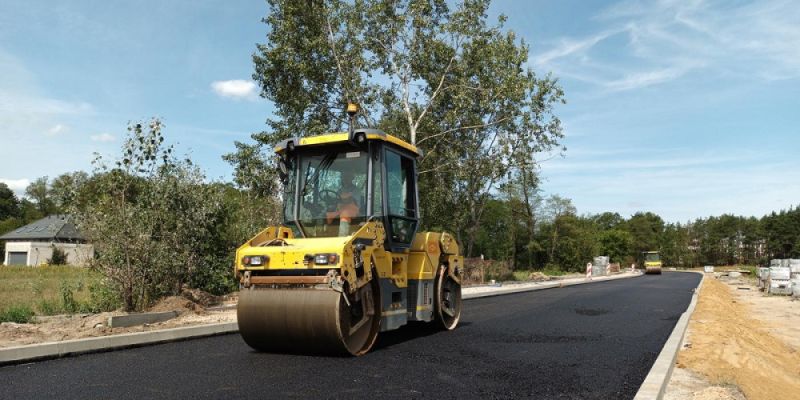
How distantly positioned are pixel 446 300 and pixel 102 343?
16.1ft

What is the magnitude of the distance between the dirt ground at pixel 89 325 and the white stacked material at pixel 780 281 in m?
25.1

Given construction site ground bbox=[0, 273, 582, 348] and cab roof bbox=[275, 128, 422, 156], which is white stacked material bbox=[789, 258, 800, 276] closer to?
construction site ground bbox=[0, 273, 582, 348]

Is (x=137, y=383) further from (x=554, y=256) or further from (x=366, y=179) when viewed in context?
(x=554, y=256)

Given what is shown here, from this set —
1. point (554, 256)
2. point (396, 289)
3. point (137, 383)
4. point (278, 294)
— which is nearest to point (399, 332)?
point (396, 289)

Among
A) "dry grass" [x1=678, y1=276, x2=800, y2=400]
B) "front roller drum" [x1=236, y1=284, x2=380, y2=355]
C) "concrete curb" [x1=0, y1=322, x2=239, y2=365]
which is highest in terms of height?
"front roller drum" [x1=236, y1=284, x2=380, y2=355]

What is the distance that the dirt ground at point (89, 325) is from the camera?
756cm

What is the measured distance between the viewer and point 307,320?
625 cm

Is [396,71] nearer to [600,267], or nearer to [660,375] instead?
[660,375]

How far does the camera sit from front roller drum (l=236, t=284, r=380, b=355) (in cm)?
619

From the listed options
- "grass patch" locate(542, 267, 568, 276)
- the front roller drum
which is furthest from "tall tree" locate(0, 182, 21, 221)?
the front roller drum

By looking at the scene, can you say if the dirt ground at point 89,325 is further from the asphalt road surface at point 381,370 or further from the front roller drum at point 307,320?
the front roller drum at point 307,320

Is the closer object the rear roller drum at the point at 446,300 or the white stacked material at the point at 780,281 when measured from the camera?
the rear roller drum at the point at 446,300

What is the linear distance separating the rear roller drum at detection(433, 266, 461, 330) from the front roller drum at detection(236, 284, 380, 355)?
2.24m

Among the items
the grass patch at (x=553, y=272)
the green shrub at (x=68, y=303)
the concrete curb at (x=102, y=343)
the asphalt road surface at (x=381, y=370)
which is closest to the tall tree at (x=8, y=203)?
the grass patch at (x=553, y=272)
